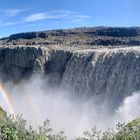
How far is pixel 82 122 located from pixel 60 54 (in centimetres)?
2045

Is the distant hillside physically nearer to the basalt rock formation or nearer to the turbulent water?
the basalt rock formation

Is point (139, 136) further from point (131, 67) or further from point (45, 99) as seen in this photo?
point (45, 99)

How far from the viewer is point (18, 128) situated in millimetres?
21781

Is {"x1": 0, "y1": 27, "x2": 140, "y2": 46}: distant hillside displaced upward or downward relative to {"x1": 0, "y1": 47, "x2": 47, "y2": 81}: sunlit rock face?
upward

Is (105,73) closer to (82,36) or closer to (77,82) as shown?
(77,82)

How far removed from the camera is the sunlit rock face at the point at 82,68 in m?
53.8

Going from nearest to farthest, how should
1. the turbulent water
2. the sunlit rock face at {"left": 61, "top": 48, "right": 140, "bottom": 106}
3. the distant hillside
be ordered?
the turbulent water < the sunlit rock face at {"left": 61, "top": 48, "right": 140, "bottom": 106} < the distant hillside

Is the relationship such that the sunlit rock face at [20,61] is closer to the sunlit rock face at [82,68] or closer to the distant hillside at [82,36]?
the sunlit rock face at [82,68]

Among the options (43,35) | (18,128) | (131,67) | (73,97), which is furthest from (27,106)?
(43,35)

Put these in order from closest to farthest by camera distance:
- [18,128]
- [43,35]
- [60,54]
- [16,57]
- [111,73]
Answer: [18,128] → [111,73] → [60,54] → [16,57] → [43,35]

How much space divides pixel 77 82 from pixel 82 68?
205 centimetres

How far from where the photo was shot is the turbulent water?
52.5 meters

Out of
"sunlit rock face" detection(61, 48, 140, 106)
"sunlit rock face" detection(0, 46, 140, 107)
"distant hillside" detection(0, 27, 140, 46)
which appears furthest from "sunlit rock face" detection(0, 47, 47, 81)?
"distant hillside" detection(0, 27, 140, 46)

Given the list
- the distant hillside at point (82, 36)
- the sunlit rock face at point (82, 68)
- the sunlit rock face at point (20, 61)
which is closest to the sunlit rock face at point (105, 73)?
the sunlit rock face at point (82, 68)
